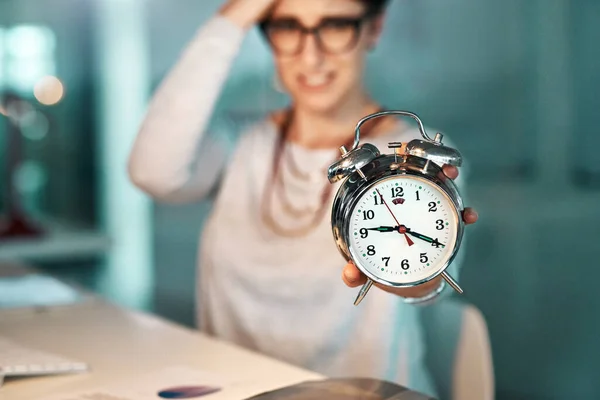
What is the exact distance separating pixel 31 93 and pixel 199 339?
338 centimetres

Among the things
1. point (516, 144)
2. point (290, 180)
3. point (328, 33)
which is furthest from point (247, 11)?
point (516, 144)

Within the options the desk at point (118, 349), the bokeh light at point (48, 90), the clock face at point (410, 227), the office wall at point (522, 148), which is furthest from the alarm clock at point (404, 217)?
the bokeh light at point (48, 90)

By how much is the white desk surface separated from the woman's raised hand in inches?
26.7

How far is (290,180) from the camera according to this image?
6.26ft

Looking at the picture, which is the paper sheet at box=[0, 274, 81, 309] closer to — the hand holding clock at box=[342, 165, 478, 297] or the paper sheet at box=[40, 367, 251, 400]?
the paper sheet at box=[40, 367, 251, 400]

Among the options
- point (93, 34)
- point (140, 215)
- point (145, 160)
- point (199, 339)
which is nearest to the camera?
point (199, 339)

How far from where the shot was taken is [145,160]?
1.94 meters

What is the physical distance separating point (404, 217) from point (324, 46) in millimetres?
737

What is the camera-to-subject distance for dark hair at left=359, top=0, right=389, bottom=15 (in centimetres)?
186

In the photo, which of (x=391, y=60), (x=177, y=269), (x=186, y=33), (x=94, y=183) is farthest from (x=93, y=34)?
(x=391, y=60)

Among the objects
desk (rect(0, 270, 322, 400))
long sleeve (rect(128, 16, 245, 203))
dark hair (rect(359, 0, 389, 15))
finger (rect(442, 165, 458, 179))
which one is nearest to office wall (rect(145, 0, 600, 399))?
dark hair (rect(359, 0, 389, 15))

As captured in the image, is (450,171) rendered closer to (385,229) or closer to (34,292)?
(385,229)

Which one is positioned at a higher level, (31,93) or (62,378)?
(31,93)

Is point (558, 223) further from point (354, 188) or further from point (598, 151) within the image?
point (354, 188)
